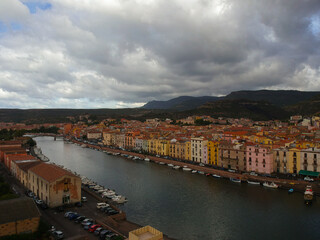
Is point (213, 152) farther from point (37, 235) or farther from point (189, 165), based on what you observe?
point (37, 235)

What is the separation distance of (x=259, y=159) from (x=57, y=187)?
21068 millimetres

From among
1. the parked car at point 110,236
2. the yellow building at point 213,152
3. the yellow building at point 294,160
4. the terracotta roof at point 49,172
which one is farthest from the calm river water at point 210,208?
the terracotta roof at point 49,172

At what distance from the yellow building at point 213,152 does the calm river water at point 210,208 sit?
165 inches

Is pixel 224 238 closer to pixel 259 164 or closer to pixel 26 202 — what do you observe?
pixel 26 202

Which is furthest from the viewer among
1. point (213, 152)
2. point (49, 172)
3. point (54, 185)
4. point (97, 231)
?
point (213, 152)

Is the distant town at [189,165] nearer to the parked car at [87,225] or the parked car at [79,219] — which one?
the parked car at [87,225]

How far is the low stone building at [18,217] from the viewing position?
12.5 meters

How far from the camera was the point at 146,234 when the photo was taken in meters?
8.73

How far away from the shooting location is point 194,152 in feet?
121

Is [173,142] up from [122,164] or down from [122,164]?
up

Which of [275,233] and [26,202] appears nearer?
[26,202]

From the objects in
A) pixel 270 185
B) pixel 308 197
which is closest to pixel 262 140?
pixel 270 185

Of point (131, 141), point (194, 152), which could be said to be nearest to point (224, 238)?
point (194, 152)

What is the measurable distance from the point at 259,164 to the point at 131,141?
1129 inches
